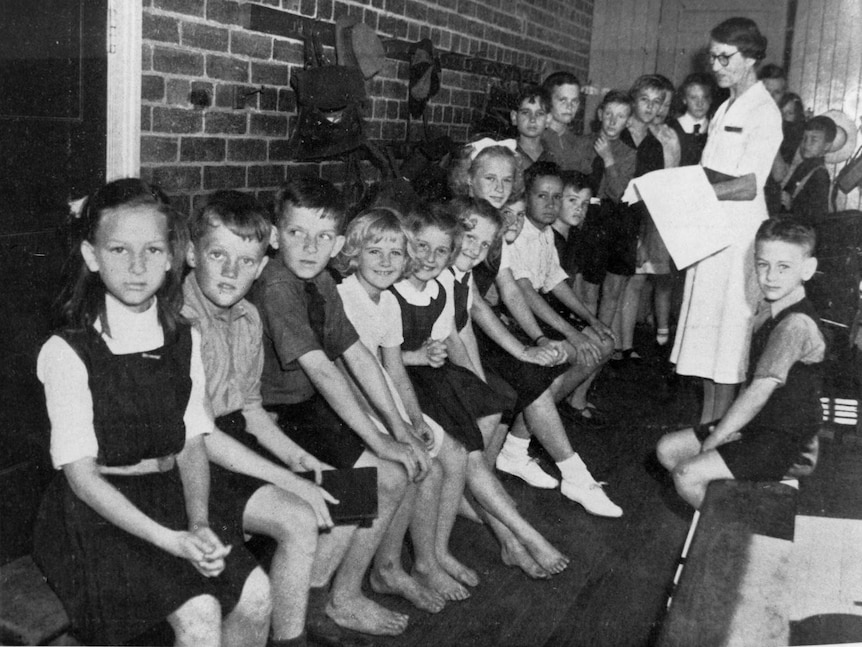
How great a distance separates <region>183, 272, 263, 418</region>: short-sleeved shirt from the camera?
2146mm

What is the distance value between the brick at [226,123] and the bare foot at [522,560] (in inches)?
63.8

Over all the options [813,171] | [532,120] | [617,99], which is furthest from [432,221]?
[813,171]

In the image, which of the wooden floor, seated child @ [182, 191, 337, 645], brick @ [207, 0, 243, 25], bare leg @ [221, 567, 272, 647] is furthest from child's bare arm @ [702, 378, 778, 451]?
brick @ [207, 0, 243, 25]

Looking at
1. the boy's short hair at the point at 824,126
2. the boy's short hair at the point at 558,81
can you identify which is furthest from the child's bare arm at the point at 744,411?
the boy's short hair at the point at 824,126

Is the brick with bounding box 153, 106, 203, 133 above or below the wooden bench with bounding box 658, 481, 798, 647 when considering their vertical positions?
above

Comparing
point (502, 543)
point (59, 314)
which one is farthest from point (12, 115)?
point (502, 543)

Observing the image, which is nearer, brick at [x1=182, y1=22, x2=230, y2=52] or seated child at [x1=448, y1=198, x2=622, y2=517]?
brick at [x1=182, y1=22, x2=230, y2=52]

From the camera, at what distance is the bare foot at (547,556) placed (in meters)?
2.70

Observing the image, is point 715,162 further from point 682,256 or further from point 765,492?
point 765,492

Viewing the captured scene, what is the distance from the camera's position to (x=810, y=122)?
195 inches

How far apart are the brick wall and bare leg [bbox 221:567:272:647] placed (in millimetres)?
1332

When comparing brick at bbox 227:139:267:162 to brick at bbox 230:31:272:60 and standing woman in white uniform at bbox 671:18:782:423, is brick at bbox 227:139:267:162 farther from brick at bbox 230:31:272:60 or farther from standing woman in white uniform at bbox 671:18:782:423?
standing woman in white uniform at bbox 671:18:782:423

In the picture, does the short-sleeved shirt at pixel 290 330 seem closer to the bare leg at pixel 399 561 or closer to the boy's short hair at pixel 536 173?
the bare leg at pixel 399 561

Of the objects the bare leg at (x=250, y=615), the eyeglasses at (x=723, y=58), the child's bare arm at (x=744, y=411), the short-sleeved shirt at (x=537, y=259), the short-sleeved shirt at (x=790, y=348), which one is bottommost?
the bare leg at (x=250, y=615)
